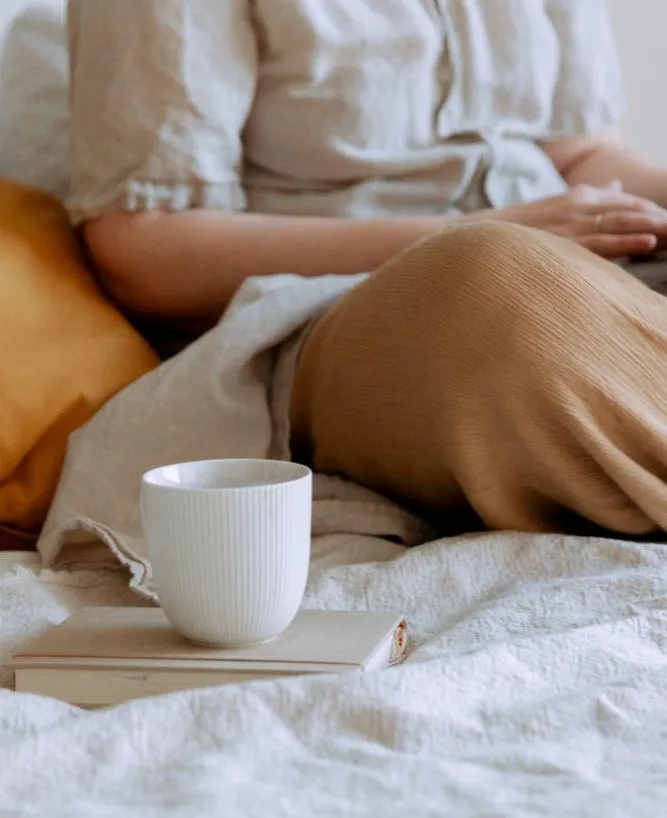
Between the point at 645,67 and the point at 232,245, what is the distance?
1.07 meters

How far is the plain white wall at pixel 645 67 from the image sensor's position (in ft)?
6.38

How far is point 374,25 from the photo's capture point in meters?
1.24

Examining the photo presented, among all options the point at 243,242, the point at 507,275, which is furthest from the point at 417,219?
the point at 507,275

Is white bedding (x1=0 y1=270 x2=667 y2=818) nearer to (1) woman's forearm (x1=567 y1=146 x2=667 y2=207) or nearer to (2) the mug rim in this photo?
(2) the mug rim

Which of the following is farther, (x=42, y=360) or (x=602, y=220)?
(x=602, y=220)

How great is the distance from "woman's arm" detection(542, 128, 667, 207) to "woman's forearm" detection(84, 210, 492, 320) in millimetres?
307

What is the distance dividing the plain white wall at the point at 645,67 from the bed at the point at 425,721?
129 centimetres

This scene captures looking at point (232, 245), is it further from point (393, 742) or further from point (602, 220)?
point (393, 742)

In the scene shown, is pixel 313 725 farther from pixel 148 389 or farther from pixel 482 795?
pixel 148 389

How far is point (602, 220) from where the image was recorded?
3.66ft

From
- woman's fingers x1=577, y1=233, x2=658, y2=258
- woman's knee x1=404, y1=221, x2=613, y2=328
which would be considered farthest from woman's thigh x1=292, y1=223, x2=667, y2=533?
woman's fingers x1=577, y1=233, x2=658, y2=258

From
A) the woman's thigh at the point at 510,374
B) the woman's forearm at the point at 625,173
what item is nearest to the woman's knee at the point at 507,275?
the woman's thigh at the point at 510,374

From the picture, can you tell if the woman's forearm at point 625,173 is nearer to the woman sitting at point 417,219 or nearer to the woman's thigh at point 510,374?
the woman sitting at point 417,219

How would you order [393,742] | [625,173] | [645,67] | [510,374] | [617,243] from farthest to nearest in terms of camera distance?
[645,67] < [625,173] < [617,243] < [510,374] < [393,742]
